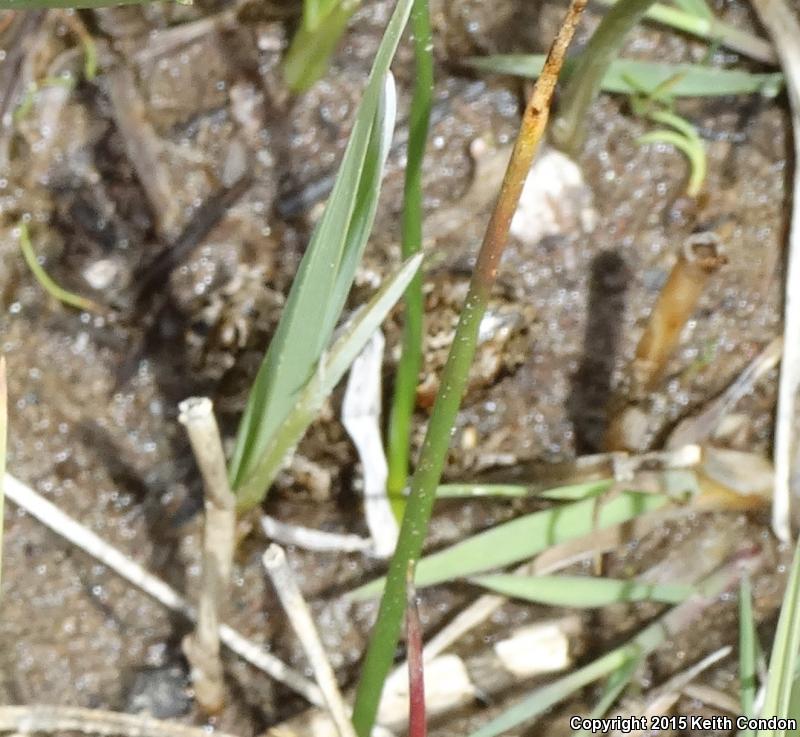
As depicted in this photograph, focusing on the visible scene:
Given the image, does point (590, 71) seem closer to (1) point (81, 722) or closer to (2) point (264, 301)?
(2) point (264, 301)

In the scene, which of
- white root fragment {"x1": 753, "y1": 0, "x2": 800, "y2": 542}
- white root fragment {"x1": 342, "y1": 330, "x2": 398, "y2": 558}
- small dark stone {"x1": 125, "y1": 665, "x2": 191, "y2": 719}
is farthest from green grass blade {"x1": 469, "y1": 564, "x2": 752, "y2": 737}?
small dark stone {"x1": 125, "y1": 665, "x2": 191, "y2": 719}

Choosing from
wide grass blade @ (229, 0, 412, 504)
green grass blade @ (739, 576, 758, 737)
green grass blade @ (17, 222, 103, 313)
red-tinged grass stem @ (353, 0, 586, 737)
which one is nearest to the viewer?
red-tinged grass stem @ (353, 0, 586, 737)

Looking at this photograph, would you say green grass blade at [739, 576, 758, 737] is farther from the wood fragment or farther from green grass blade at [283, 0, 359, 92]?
green grass blade at [283, 0, 359, 92]

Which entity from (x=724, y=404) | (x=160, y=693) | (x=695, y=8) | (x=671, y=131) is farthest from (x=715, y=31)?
(x=160, y=693)

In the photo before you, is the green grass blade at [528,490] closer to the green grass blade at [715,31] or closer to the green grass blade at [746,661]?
the green grass blade at [746,661]

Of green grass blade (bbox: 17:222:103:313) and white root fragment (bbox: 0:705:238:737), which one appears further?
green grass blade (bbox: 17:222:103:313)

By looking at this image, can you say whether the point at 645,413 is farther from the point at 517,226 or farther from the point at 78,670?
the point at 78,670
